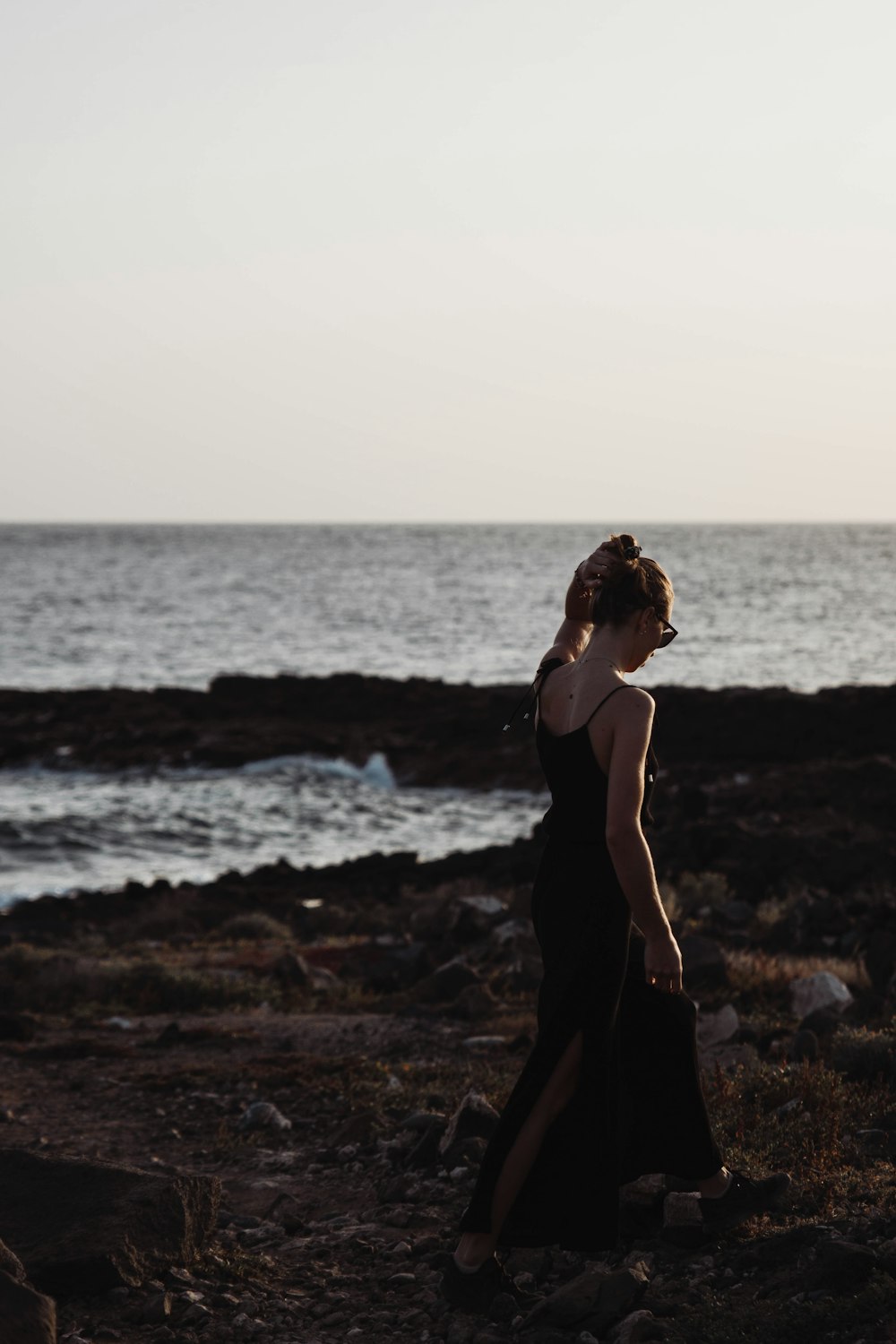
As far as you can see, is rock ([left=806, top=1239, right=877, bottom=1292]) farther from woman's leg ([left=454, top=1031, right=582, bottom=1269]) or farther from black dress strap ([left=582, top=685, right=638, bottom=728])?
black dress strap ([left=582, top=685, right=638, bottom=728])

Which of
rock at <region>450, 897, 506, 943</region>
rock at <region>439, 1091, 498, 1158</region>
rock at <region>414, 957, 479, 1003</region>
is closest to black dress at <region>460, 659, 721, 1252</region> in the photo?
rock at <region>439, 1091, 498, 1158</region>

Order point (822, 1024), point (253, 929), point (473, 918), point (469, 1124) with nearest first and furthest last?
point (469, 1124) < point (822, 1024) < point (473, 918) < point (253, 929)

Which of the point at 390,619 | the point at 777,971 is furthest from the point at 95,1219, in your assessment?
the point at 390,619

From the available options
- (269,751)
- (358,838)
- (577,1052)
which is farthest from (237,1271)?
(269,751)

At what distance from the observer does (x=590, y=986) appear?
4207 millimetres

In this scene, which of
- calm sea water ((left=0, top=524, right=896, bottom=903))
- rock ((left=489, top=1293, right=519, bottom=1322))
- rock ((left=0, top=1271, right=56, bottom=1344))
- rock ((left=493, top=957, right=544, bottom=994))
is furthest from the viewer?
calm sea water ((left=0, top=524, right=896, bottom=903))

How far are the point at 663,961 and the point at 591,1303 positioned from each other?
1079 millimetres

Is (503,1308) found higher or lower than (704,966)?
higher

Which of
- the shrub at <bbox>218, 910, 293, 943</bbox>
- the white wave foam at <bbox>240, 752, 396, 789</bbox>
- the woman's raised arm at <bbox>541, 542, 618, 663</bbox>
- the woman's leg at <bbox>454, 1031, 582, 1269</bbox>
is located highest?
the woman's raised arm at <bbox>541, 542, 618, 663</bbox>

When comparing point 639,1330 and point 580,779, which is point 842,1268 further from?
point 580,779

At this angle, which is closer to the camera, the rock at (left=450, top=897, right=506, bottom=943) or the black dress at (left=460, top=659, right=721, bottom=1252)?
the black dress at (left=460, top=659, right=721, bottom=1252)

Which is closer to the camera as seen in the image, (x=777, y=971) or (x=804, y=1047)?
(x=804, y=1047)

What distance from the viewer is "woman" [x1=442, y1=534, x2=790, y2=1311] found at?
4.09 metres

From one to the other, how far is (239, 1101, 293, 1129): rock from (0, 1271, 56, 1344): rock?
122 inches
